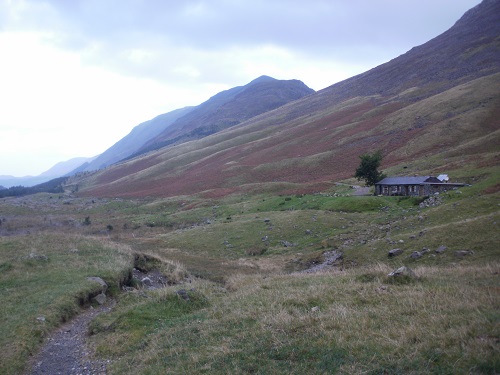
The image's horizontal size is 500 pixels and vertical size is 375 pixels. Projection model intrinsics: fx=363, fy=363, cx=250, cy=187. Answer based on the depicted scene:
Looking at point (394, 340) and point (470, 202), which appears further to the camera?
point (470, 202)

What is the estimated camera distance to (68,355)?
12961 millimetres

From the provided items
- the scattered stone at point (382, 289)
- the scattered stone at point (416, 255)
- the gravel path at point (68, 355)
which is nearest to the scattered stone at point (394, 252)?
the scattered stone at point (416, 255)

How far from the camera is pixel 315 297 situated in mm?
13898

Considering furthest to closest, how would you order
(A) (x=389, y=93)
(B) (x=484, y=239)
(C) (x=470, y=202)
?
(A) (x=389, y=93) < (C) (x=470, y=202) < (B) (x=484, y=239)

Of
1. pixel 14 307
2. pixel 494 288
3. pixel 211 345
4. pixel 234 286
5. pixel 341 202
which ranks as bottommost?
pixel 341 202

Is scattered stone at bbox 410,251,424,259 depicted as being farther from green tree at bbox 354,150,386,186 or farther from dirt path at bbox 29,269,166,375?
green tree at bbox 354,150,386,186

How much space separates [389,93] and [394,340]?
497 feet

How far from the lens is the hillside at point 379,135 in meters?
78.2

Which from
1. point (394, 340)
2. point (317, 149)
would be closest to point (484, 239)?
point (394, 340)

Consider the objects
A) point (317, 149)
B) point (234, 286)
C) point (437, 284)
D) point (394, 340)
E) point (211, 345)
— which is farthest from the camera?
point (317, 149)

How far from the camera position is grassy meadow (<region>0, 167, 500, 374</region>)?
8.84m

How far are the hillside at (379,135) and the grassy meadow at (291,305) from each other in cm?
3434

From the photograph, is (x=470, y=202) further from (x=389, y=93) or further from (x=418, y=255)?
(x=389, y=93)

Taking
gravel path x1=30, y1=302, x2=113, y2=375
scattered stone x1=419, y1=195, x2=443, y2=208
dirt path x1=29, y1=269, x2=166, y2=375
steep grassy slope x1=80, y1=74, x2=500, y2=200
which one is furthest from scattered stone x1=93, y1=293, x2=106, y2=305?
steep grassy slope x1=80, y1=74, x2=500, y2=200
